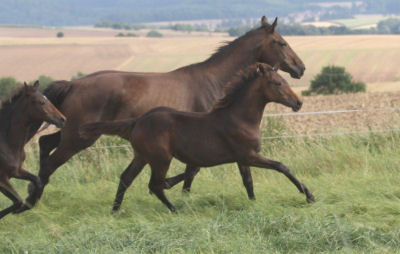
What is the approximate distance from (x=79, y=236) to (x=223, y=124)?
1.82m

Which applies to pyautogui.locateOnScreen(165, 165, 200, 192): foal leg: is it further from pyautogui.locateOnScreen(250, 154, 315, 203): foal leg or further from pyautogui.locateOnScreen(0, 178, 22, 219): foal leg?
pyautogui.locateOnScreen(0, 178, 22, 219): foal leg

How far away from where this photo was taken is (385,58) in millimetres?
52469

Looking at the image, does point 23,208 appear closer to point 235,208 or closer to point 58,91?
point 58,91

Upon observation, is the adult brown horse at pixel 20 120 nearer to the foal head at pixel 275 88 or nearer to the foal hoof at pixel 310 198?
the foal head at pixel 275 88

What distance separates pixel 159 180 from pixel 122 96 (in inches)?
52.1

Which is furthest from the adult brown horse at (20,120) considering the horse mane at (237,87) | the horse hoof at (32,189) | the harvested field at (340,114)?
the harvested field at (340,114)

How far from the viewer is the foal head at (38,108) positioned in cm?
664

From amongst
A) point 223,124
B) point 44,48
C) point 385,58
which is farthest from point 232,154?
point 44,48

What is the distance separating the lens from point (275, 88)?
651cm

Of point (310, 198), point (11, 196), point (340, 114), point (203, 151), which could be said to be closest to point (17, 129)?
point (11, 196)

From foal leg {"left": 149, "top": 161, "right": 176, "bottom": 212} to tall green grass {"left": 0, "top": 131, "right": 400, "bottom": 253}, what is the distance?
0.36ft

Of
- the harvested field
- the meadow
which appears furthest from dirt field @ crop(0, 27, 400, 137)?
the meadow

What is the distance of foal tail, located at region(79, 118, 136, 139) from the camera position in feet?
21.7

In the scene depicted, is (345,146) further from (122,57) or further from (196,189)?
(122,57)
